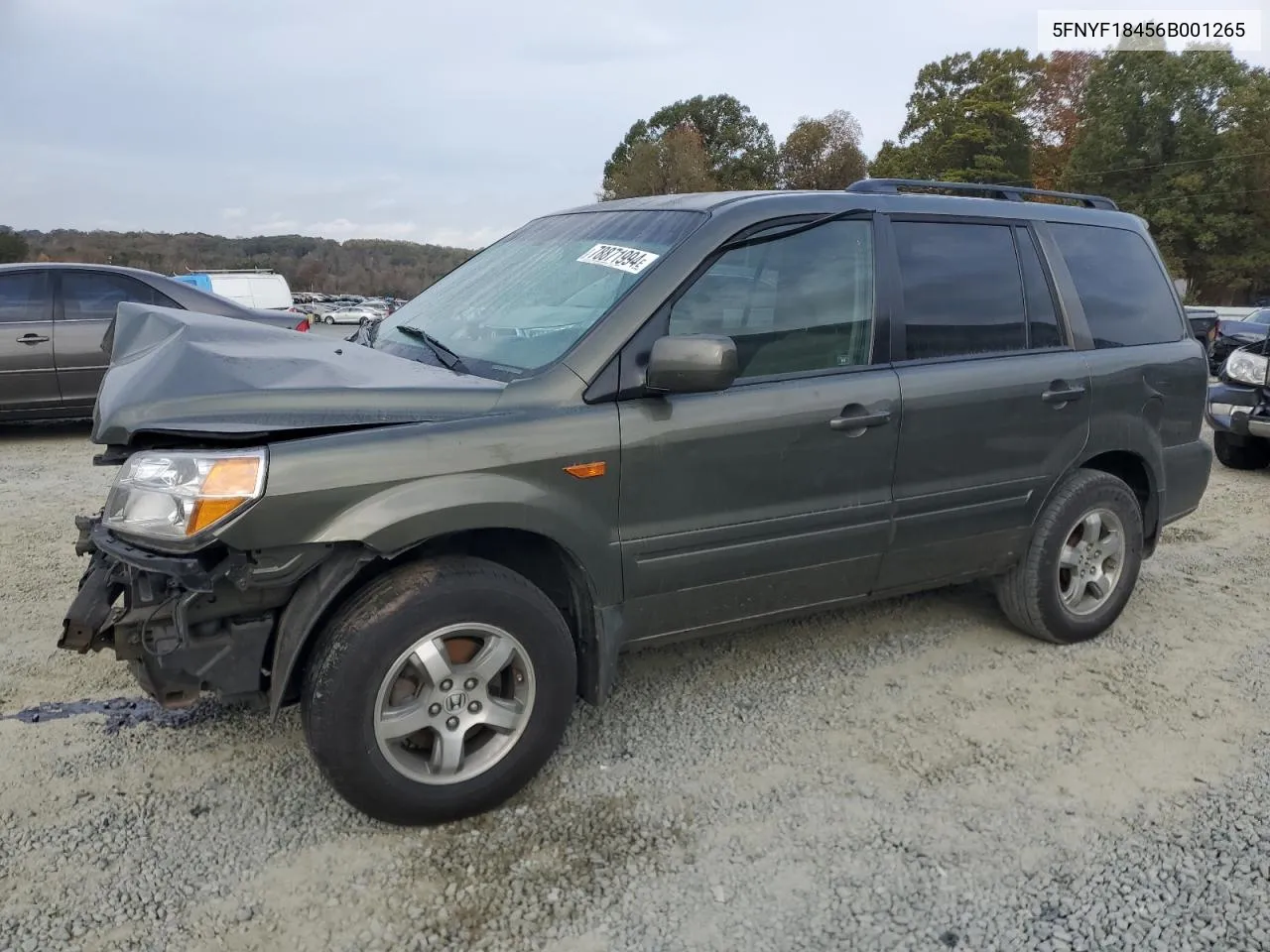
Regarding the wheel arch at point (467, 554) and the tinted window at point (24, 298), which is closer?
the wheel arch at point (467, 554)

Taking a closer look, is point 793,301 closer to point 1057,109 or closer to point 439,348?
point 439,348

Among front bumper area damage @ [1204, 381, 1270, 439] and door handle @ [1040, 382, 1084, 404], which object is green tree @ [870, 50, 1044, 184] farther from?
door handle @ [1040, 382, 1084, 404]

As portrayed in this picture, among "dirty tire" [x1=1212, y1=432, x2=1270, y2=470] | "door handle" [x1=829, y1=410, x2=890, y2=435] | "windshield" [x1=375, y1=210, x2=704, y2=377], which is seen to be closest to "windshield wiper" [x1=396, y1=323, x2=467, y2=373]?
"windshield" [x1=375, y1=210, x2=704, y2=377]

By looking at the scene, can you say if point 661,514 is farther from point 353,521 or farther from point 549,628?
point 353,521

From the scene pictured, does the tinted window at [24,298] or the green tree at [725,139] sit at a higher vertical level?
the green tree at [725,139]

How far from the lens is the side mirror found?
9.18 ft

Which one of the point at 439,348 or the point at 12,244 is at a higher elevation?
the point at 12,244

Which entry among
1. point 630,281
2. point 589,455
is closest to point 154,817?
point 589,455

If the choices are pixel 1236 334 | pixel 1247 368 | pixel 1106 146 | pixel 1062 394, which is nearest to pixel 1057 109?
pixel 1106 146

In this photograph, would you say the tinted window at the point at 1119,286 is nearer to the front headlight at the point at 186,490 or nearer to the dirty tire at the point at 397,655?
the dirty tire at the point at 397,655

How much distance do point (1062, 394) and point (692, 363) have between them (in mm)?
1874

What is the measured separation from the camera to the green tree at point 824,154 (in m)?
54.0

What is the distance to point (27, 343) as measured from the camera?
8086 mm

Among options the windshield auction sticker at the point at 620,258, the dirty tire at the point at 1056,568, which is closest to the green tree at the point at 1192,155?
the dirty tire at the point at 1056,568
